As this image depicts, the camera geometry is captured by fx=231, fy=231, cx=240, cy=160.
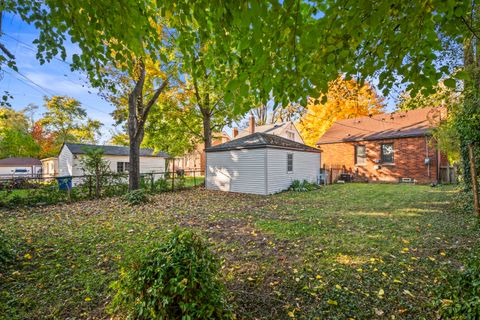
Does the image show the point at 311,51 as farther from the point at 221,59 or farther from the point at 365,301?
the point at 365,301

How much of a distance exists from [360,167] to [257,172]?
11.0m

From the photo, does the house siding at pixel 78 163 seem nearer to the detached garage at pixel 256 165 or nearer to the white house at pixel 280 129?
the detached garage at pixel 256 165

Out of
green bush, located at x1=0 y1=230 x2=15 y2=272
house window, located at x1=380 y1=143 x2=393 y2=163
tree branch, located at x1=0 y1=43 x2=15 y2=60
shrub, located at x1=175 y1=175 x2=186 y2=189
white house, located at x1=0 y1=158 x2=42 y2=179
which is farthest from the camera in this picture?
white house, located at x1=0 y1=158 x2=42 y2=179

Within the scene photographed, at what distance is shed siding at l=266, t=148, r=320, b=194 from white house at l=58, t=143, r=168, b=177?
43.6 ft

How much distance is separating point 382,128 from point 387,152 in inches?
85.8

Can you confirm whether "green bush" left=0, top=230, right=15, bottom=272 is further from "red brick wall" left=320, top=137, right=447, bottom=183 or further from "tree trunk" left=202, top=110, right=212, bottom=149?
"red brick wall" left=320, top=137, right=447, bottom=183

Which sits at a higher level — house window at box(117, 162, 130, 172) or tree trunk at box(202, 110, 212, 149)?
tree trunk at box(202, 110, 212, 149)

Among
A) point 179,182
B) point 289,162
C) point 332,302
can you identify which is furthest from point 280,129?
point 332,302

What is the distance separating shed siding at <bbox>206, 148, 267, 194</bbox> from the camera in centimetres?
1234

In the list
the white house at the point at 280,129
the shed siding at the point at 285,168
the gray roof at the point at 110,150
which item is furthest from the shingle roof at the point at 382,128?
the gray roof at the point at 110,150

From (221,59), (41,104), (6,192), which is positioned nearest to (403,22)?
(221,59)

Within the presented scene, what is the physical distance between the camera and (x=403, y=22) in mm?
2389

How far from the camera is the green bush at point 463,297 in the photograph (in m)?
1.95

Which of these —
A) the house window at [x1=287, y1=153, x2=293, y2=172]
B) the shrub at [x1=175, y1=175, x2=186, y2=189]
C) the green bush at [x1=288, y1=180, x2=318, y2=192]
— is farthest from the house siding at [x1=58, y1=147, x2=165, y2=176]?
the green bush at [x1=288, y1=180, x2=318, y2=192]
